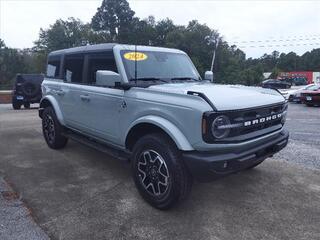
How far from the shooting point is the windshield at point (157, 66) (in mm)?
4434

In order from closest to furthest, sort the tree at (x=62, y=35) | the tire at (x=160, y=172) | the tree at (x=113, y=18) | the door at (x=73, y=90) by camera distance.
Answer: the tire at (x=160, y=172) < the door at (x=73, y=90) < the tree at (x=113, y=18) < the tree at (x=62, y=35)

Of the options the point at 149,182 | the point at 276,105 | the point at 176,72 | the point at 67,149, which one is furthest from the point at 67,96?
the point at 276,105

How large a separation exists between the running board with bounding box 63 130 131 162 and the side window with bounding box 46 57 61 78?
1.18 meters

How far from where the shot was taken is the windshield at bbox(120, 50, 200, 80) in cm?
443

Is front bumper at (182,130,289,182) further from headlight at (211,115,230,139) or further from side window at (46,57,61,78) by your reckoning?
side window at (46,57,61,78)

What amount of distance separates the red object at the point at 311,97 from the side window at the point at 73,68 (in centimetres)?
1483

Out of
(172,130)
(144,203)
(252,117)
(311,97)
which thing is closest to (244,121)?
(252,117)

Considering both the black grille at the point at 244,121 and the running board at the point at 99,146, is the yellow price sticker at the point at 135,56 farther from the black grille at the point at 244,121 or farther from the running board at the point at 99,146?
the black grille at the point at 244,121

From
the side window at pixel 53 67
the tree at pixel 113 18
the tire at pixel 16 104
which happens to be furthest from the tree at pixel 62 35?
the side window at pixel 53 67

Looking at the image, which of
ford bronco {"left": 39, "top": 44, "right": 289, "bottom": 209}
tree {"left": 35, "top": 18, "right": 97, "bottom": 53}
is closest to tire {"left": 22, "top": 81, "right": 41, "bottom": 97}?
ford bronco {"left": 39, "top": 44, "right": 289, "bottom": 209}

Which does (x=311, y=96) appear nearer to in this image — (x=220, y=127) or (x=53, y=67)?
(x=53, y=67)

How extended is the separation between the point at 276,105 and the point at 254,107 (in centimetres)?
61

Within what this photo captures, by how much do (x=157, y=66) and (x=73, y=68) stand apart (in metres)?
1.68

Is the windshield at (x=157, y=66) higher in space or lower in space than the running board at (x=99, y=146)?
higher
